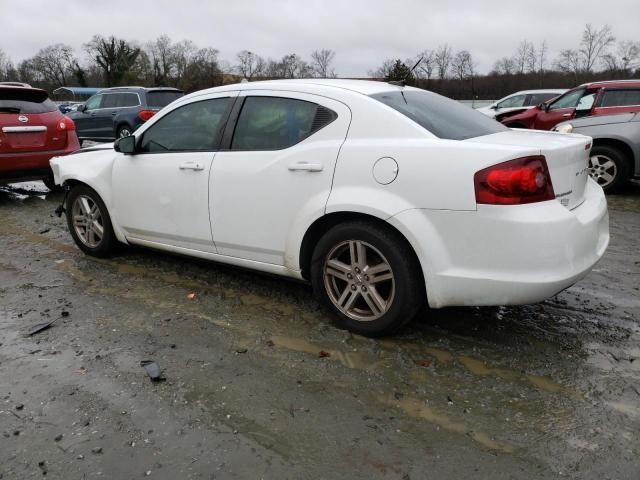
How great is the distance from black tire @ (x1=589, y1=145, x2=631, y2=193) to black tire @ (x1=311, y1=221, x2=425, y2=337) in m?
6.12

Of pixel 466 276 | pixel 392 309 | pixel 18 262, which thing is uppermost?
pixel 466 276

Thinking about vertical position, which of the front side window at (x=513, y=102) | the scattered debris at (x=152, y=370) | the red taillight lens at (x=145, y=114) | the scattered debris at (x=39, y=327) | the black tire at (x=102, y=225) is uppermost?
the front side window at (x=513, y=102)

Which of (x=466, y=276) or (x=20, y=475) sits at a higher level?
(x=466, y=276)

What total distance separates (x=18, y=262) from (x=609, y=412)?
16.2ft

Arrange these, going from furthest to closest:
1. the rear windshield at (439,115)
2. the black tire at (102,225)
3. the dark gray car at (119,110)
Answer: the dark gray car at (119,110) < the black tire at (102,225) < the rear windshield at (439,115)

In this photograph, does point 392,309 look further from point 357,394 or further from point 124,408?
point 124,408

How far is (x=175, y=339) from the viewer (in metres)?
3.41

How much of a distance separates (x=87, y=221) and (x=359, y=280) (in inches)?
118

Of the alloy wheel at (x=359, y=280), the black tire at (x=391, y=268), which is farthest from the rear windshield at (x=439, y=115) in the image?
the alloy wheel at (x=359, y=280)

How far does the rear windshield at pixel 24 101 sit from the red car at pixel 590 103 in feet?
31.1

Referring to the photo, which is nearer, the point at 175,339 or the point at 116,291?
the point at 175,339

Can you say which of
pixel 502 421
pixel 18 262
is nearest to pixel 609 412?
pixel 502 421

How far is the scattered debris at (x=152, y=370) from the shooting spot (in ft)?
9.62

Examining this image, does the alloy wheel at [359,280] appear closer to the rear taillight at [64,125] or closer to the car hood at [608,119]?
the car hood at [608,119]
